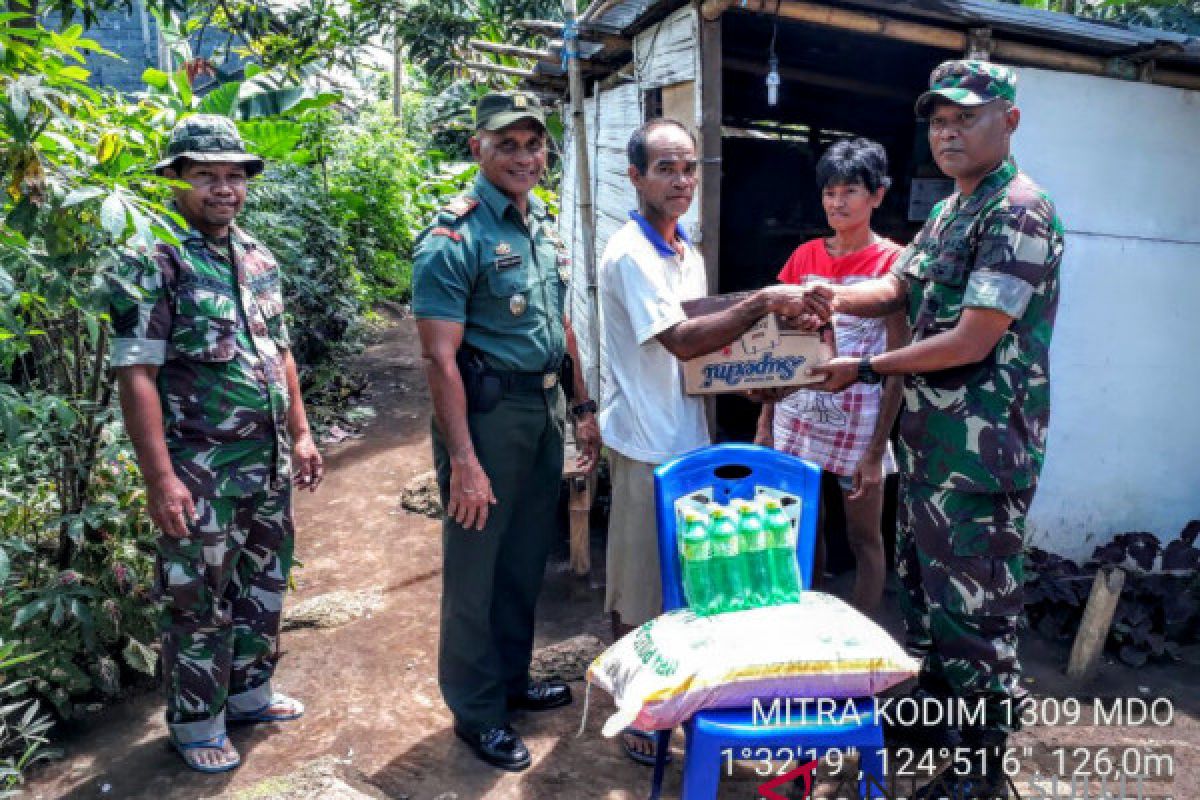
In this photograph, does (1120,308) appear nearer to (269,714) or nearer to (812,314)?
(812,314)

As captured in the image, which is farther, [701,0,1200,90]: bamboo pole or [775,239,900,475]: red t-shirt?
[701,0,1200,90]: bamboo pole

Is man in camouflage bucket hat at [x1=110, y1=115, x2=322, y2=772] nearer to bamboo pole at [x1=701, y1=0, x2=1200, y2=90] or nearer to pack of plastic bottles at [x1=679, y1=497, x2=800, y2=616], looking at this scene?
pack of plastic bottles at [x1=679, y1=497, x2=800, y2=616]

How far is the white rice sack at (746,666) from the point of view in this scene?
2098 millimetres

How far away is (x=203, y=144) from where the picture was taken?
2.84 m

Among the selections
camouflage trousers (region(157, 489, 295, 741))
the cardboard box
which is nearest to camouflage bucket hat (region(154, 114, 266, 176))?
camouflage trousers (region(157, 489, 295, 741))

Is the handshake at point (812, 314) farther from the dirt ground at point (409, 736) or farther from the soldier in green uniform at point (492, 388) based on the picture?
the dirt ground at point (409, 736)

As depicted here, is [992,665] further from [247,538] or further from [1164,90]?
[1164,90]

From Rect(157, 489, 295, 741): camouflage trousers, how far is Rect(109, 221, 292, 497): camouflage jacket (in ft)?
0.41

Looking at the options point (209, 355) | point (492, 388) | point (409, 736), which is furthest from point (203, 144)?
point (409, 736)

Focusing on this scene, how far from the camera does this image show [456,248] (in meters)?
2.71

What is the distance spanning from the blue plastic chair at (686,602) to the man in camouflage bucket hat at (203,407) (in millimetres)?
1480

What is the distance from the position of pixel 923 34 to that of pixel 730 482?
2.55 m

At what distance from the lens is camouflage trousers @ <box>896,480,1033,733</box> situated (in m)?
2.71

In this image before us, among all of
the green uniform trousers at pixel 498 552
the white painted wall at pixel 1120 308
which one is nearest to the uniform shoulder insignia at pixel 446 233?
the green uniform trousers at pixel 498 552
